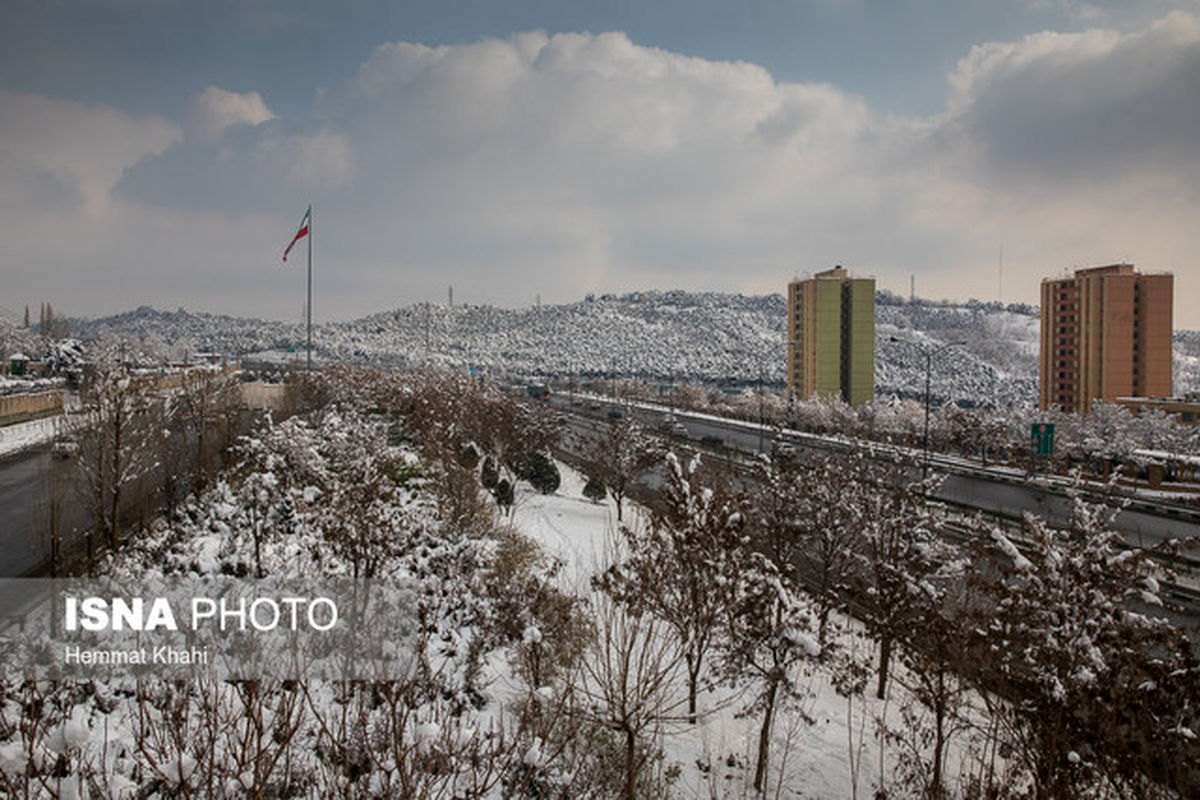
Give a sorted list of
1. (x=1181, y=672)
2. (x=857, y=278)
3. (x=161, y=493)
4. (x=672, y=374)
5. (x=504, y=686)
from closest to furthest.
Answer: (x=1181, y=672) < (x=504, y=686) < (x=161, y=493) < (x=857, y=278) < (x=672, y=374)

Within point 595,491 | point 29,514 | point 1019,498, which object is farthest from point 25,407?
point 1019,498

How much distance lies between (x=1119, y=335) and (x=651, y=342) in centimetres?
9656

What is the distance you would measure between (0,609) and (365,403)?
2107cm

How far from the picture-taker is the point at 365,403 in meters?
30.6

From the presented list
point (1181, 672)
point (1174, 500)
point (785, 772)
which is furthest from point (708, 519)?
point (1174, 500)

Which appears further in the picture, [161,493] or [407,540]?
[161,493]

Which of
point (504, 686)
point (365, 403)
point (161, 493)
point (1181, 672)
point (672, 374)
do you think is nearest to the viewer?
point (1181, 672)

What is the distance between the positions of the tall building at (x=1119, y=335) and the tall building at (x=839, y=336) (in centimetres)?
1969

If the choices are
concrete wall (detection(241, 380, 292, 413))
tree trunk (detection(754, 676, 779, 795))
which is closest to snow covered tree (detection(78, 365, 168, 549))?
tree trunk (detection(754, 676, 779, 795))

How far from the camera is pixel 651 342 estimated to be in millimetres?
152500

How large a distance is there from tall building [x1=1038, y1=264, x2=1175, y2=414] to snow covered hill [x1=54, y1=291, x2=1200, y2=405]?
2656 centimetres

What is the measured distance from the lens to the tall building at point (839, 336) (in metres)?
78.1

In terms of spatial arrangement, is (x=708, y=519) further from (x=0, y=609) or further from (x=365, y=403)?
(x=365, y=403)

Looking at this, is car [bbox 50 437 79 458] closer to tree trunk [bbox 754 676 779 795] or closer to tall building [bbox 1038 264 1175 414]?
tree trunk [bbox 754 676 779 795]
